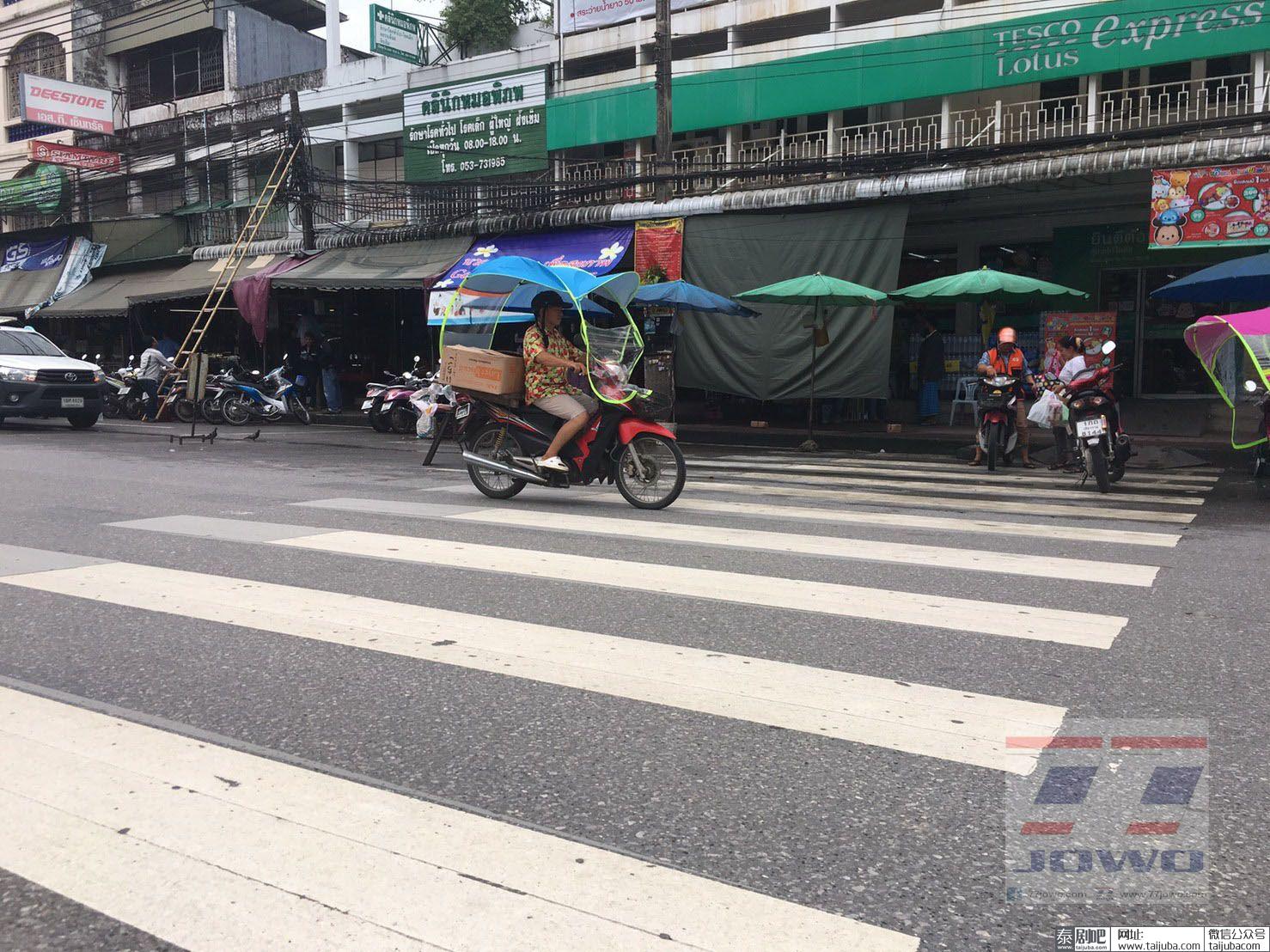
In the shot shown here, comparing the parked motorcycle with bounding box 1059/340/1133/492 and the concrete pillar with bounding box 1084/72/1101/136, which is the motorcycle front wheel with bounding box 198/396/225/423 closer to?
the parked motorcycle with bounding box 1059/340/1133/492

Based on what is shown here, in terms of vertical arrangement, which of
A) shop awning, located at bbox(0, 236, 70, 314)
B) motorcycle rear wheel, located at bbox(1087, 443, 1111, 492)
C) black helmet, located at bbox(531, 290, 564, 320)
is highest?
shop awning, located at bbox(0, 236, 70, 314)

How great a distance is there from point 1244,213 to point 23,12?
37.3 m

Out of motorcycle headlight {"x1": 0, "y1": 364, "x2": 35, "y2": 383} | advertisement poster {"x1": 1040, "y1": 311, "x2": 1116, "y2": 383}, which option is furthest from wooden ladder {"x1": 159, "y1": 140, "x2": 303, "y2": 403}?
advertisement poster {"x1": 1040, "y1": 311, "x2": 1116, "y2": 383}

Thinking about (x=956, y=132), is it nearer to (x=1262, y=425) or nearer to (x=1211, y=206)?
(x=1211, y=206)

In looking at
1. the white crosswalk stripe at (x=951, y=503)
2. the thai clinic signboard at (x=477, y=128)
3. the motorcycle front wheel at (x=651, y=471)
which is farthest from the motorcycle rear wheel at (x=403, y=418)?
the motorcycle front wheel at (x=651, y=471)

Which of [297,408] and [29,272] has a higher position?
[29,272]

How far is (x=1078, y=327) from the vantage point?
1714 cm

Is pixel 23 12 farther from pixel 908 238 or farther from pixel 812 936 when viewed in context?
pixel 812 936

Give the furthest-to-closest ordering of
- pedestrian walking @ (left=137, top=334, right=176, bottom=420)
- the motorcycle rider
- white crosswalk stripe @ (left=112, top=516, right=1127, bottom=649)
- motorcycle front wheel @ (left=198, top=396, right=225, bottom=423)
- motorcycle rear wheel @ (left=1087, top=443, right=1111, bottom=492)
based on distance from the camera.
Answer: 1. pedestrian walking @ (left=137, top=334, right=176, bottom=420)
2. motorcycle front wheel @ (left=198, top=396, right=225, bottom=423)
3. motorcycle rear wheel @ (left=1087, top=443, right=1111, bottom=492)
4. the motorcycle rider
5. white crosswalk stripe @ (left=112, top=516, right=1127, bottom=649)

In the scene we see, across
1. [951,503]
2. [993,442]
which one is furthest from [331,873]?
[993,442]

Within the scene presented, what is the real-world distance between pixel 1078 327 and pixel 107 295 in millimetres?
22245

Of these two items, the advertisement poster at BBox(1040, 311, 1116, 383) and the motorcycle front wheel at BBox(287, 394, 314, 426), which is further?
the motorcycle front wheel at BBox(287, 394, 314, 426)

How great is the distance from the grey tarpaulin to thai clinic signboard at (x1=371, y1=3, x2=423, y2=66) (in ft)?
42.2

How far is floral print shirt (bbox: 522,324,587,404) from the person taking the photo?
8.32 m
